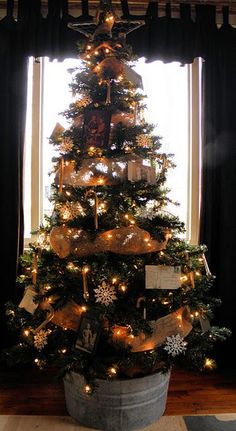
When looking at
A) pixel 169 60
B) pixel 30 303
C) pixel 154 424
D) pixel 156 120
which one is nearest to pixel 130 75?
pixel 169 60

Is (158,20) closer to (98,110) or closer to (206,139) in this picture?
(206,139)

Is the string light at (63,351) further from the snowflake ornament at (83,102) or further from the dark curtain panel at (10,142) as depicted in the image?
the snowflake ornament at (83,102)

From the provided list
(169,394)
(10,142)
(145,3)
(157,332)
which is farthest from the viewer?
(145,3)

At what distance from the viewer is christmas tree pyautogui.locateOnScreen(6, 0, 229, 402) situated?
1.68 m

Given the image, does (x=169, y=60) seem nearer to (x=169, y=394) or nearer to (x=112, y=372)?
(x=112, y=372)

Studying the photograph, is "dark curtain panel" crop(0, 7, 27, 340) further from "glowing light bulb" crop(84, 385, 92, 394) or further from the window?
"glowing light bulb" crop(84, 385, 92, 394)

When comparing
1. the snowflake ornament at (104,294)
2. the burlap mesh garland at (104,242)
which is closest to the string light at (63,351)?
the snowflake ornament at (104,294)

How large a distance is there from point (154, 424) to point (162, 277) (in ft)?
2.64

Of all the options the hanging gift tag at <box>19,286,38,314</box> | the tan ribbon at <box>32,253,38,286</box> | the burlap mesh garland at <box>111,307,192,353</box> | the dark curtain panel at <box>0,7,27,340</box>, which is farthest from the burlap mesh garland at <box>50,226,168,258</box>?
the dark curtain panel at <box>0,7,27,340</box>

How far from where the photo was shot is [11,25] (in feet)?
7.82

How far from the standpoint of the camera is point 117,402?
1.70 meters

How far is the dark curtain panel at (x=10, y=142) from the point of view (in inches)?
93.6

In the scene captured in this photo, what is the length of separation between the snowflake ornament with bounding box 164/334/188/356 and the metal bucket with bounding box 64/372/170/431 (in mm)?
172

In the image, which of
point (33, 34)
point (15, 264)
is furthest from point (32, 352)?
point (33, 34)
